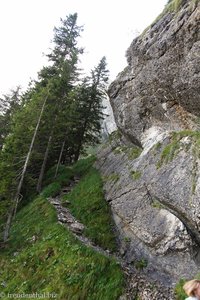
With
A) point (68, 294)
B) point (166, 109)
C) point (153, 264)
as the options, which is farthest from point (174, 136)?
point (68, 294)

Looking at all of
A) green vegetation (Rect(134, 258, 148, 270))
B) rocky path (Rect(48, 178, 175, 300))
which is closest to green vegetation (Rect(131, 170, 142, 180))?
rocky path (Rect(48, 178, 175, 300))

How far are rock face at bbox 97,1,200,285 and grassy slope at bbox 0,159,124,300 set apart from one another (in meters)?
2.20

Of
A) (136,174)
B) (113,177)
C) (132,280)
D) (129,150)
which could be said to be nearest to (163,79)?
(129,150)

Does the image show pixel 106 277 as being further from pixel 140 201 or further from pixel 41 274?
pixel 140 201

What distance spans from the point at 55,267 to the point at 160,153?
921 centimetres

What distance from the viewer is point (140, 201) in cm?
1730

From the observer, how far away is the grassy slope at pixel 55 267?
13.3 m

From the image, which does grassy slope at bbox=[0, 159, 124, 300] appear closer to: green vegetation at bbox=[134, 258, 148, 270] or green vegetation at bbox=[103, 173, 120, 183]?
green vegetation at bbox=[134, 258, 148, 270]

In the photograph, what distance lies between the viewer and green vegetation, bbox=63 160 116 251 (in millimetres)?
17461

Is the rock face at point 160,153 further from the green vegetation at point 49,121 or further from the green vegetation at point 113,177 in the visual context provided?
the green vegetation at point 49,121

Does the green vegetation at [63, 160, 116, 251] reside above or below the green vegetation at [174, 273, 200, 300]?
above

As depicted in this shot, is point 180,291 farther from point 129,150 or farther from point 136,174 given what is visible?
point 129,150

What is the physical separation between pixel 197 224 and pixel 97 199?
9.11 meters

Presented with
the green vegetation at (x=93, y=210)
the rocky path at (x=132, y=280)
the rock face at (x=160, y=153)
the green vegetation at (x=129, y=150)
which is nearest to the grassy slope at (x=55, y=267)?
the rocky path at (x=132, y=280)
